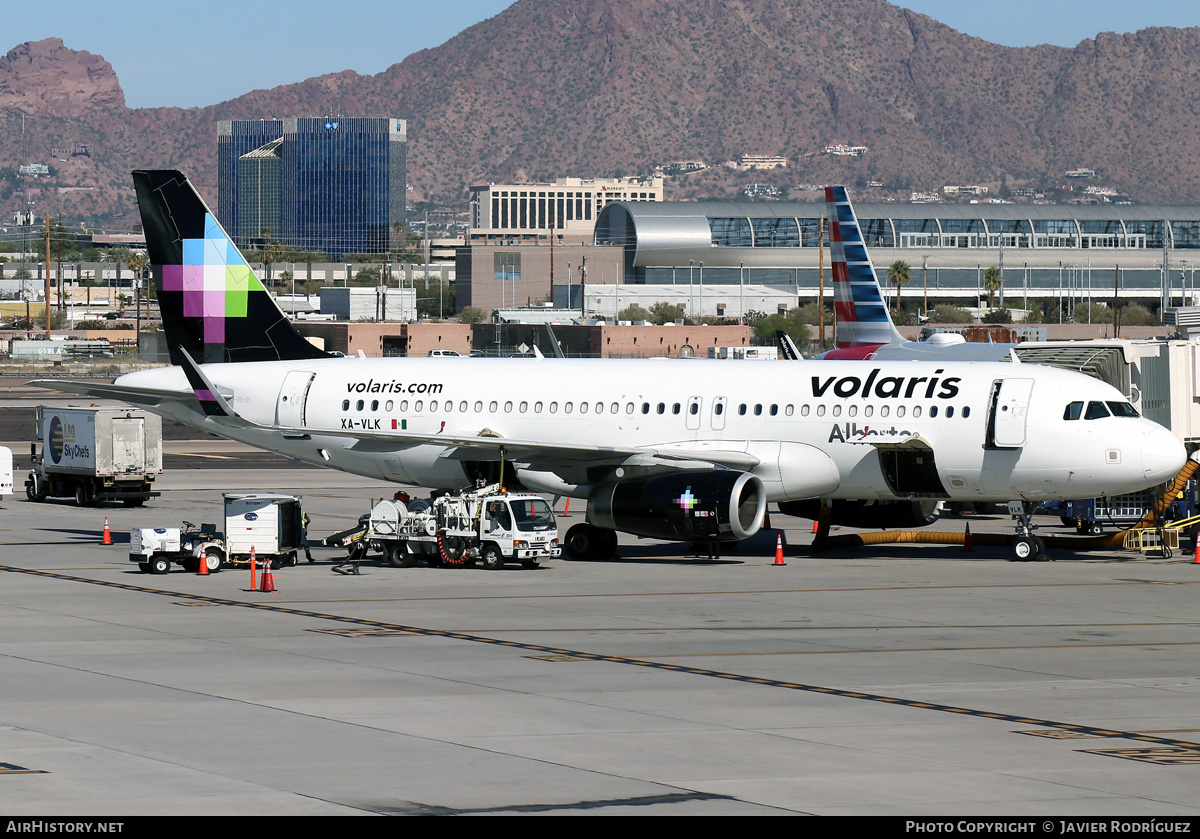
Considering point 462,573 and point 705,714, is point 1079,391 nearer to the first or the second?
point 462,573

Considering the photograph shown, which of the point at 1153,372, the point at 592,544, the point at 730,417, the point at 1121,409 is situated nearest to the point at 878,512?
the point at 730,417

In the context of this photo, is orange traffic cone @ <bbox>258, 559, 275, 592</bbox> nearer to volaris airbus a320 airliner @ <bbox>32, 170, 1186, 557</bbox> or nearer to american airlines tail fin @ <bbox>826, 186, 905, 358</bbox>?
volaris airbus a320 airliner @ <bbox>32, 170, 1186, 557</bbox>

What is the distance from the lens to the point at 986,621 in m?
29.8

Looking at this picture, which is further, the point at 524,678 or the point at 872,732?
the point at 524,678

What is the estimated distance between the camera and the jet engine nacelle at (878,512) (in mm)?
41188

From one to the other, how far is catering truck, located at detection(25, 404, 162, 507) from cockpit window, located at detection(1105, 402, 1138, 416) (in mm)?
29584

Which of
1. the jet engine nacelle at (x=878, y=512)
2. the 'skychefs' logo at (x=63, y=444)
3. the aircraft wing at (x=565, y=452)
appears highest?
the aircraft wing at (x=565, y=452)

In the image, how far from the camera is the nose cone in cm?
3766

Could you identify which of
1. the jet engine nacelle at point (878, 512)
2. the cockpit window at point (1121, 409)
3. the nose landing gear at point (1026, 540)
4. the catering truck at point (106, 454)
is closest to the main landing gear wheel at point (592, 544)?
the jet engine nacelle at point (878, 512)

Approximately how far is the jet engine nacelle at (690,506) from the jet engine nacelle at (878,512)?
3.54 meters

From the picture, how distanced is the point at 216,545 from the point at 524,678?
15.4 metres

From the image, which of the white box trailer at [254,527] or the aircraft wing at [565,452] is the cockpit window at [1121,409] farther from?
the white box trailer at [254,527]
